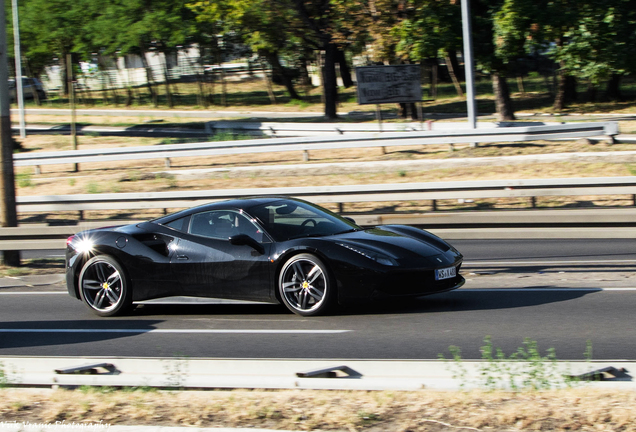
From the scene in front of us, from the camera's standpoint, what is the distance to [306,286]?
787 cm

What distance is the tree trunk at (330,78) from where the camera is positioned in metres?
30.1

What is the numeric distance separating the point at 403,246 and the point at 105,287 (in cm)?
338

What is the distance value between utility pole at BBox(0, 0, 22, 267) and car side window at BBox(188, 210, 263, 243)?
5.44 m

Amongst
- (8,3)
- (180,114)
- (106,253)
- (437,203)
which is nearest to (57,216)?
(437,203)

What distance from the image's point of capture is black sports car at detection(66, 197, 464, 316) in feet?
25.2

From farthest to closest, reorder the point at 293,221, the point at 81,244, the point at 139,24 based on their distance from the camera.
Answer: the point at 139,24 → the point at 81,244 → the point at 293,221

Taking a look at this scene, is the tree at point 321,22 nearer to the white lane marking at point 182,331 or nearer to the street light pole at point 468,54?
the street light pole at point 468,54

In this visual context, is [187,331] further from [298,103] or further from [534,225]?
[298,103]

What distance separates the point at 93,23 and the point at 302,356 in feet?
119

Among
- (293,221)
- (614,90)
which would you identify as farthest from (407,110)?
(293,221)

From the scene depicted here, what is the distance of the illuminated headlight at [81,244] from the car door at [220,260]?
111 cm

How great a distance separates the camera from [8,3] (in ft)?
139

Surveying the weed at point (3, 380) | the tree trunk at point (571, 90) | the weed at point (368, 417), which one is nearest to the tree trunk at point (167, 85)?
the tree trunk at point (571, 90)

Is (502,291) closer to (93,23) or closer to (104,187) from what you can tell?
(104,187)
